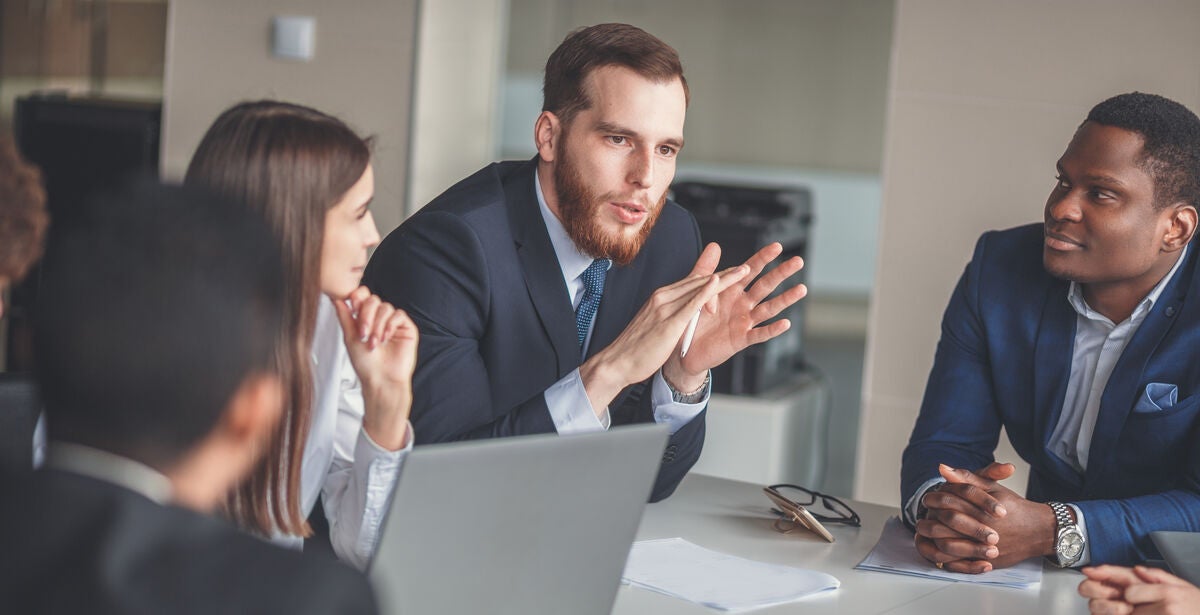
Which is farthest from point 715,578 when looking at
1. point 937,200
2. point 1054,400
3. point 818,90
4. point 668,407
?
point 818,90

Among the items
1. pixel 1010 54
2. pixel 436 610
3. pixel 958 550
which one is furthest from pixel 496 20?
pixel 436 610

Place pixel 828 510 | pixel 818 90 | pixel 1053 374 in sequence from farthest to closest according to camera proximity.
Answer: pixel 818 90, pixel 1053 374, pixel 828 510

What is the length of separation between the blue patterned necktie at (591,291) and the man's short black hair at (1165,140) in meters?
0.82

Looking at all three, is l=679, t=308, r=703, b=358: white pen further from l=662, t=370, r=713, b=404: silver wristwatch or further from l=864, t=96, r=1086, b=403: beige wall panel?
l=864, t=96, r=1086, b=403: beige wall panel

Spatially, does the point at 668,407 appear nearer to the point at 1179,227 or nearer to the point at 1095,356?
the point at 1095,356

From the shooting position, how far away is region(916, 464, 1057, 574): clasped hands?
1623mm

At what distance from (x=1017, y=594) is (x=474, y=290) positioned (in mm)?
900

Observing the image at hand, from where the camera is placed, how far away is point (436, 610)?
3.53ft

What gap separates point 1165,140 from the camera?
192cm

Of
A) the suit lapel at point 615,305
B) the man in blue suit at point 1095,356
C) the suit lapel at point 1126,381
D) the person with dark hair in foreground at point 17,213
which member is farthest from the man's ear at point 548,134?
the person with dark hair in foreground at point 17,213

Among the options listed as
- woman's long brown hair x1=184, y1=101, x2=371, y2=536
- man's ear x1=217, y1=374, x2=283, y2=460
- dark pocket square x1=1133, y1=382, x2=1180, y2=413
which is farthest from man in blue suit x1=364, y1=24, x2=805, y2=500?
man's ear x1=217, y1=374, x2=283, y2=460

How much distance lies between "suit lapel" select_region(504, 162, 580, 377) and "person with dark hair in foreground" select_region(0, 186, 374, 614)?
3.84ft

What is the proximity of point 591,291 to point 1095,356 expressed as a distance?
2.68ft

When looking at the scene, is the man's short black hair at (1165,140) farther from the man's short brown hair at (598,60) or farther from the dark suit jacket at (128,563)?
the dark suit jacket at (128,563)
